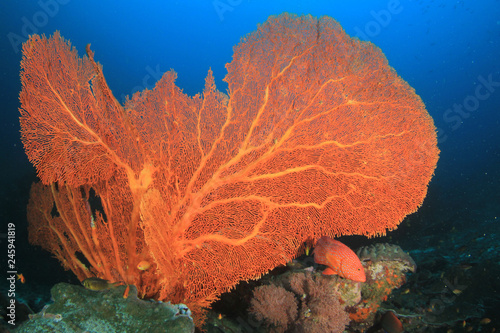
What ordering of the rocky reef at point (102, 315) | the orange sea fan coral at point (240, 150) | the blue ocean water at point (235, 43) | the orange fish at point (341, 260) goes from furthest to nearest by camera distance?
the blue ocean water at point (235, 43), the orange fish at point (341, 260), the orange sea fan coral at point (240, 150), the rocky reef at point (102, 315)

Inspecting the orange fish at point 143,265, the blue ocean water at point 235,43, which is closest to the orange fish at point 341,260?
the orange fish at point 143,265

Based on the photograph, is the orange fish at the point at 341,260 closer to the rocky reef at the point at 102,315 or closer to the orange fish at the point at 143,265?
the rocky reef at the point at 102,315

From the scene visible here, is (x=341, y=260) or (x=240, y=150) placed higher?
(x=240, y=150)

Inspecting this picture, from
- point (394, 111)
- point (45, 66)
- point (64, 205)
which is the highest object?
point (45, 66)

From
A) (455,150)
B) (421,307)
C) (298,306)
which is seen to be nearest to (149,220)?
(298,306)

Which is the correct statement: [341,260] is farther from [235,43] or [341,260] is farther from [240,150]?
[235,43]

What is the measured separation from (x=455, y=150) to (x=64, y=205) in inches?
2635

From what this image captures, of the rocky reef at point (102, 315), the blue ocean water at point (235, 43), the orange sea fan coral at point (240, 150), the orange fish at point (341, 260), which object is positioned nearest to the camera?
the rocky reef at point (102, 315)

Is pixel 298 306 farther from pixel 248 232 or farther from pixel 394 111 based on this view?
pixel 394 111

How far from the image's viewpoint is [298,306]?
3.78m

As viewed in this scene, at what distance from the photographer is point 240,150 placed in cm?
325

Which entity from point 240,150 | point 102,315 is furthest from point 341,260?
point 102,315

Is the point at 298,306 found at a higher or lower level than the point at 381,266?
lower

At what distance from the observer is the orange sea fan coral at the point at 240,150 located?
3121 millimetres
